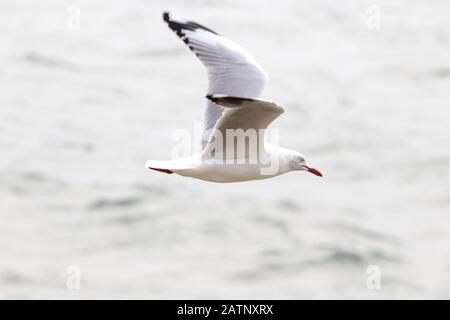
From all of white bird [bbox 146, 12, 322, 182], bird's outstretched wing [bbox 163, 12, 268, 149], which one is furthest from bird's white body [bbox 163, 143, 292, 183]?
bird's outstretched wing [bbox 163, 12, 268, 149]

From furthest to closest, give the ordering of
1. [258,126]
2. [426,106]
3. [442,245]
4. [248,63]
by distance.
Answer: [426,106]
[442,245]
[248,63]
[258,126]

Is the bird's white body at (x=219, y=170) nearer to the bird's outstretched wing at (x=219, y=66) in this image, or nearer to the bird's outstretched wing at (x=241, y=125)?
the bird's outstretched wing at (x=241, y=125)

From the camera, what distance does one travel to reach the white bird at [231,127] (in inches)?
217

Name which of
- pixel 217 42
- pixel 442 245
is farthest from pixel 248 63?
pixel 442 245

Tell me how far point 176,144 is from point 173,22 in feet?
31.3

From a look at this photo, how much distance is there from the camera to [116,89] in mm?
17812

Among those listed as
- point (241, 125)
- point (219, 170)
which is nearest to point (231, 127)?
point (241, 125)

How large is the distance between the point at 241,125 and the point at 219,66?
0.51m

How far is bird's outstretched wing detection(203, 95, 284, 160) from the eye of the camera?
5.19 meters

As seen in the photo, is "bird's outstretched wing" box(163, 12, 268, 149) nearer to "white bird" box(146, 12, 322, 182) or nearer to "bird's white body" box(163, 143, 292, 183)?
"white bird" box(146, 12, 322, 182)

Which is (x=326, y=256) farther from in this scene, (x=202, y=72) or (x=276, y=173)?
(x=276, y=173)

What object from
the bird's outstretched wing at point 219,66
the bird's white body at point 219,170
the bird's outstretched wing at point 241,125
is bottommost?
the bird's white body at point 219,170

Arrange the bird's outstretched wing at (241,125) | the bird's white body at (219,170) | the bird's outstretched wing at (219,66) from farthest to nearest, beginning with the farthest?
1. the bird's outstretched wing at (219,66)
2. the bird's white body at (219,170)
3. the bird's outstretched wing at (241,125)

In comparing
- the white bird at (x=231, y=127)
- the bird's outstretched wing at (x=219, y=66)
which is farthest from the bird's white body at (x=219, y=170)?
the bird's outstretched wing at (x=219, y=66)
